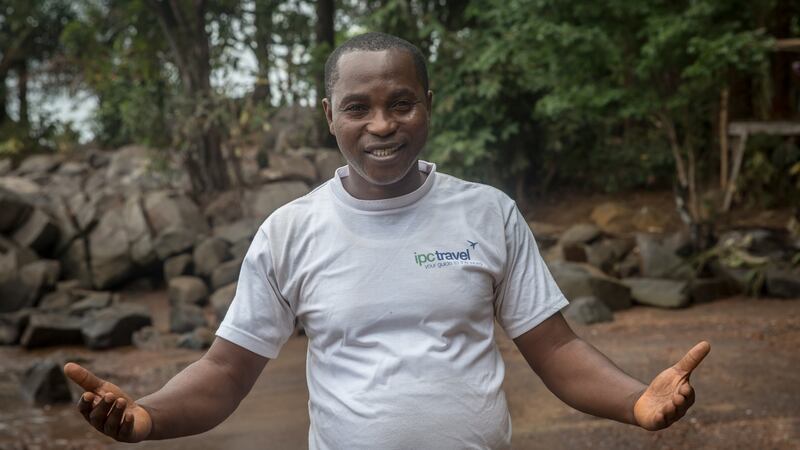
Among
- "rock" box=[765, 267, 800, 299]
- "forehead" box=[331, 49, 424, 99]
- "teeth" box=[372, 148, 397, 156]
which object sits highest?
"forehead" box=[331, 49, 424, 99]

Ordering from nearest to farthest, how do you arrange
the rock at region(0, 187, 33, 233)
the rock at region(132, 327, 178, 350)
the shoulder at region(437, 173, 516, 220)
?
1. the shoulder at region(437, 173, 516, 220)
2. the rock at region(132, 327, 178, 350)
3. the rock at region(0, 187, 33, 233)

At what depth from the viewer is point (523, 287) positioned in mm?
2254

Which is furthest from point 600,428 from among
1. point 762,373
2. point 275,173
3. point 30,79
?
point 30,79

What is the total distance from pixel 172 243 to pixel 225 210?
1.48 metres

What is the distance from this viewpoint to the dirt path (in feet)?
18.4

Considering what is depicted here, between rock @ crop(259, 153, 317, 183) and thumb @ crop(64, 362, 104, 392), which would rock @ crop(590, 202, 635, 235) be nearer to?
rock @ crop(259, 153, 317, 183)

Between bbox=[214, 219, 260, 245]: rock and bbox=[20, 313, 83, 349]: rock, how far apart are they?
3429 millimetres

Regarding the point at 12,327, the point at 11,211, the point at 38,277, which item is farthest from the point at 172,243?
the point at 12,327

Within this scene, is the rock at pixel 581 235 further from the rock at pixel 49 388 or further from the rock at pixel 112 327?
the rock at pixel 49 388

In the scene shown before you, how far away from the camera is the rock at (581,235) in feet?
42.3

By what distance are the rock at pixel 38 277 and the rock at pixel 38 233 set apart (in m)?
0.89

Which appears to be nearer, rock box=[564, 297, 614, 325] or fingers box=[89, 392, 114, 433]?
fingers box=[89, 392, 114, 433]

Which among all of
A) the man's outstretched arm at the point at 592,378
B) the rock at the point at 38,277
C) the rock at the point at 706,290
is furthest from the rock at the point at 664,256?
the man's outstretched arm at the point at 592,378

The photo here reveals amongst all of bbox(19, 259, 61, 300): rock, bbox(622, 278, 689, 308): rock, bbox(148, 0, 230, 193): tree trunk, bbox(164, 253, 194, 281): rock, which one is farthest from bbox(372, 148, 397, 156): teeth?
bbox(148, 0, 230, 193): tree trunk
